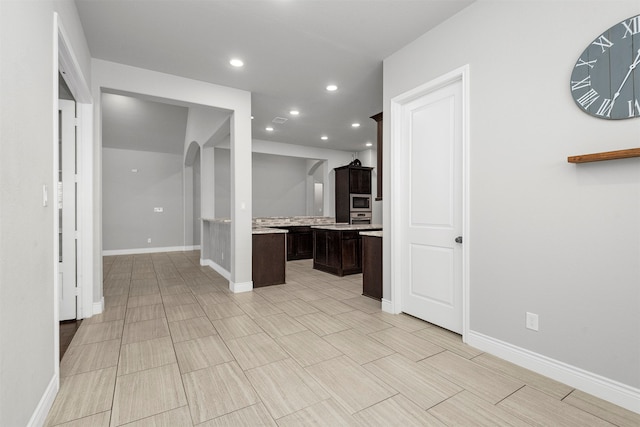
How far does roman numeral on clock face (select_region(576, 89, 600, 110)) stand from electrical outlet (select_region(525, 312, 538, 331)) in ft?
4.61

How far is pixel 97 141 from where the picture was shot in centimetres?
340

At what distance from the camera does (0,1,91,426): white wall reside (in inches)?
48.4

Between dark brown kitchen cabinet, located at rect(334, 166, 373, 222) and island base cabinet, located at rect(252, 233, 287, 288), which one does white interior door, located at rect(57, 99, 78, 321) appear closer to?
island base cabinet, located at rect(252, 233, 287, 288)

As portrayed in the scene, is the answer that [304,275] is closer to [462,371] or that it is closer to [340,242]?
[340,242]

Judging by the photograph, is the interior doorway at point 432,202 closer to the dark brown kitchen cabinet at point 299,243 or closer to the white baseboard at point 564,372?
the white baseboard at point 564,372

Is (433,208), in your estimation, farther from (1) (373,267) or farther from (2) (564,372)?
(2) (564,372)

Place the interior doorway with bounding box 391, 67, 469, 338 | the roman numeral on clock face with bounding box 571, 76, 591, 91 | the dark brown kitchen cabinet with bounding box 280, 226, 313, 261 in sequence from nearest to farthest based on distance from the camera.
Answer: the roman numeral on clock face with bounding box 571, 76, 591, 91, the interior doorway with bounding box 391, 67, 469, 338, the dark brown kitchen cabinet with bounding box 280, 226, 313, 261

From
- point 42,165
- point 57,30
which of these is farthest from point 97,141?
point 42,165

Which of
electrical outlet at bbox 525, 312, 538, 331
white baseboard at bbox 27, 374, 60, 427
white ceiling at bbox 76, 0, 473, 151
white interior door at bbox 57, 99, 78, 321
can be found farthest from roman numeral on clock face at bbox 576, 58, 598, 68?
white interior door at bbox 57, 99, 78, 321

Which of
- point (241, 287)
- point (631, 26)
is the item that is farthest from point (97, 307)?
point (631, 26)

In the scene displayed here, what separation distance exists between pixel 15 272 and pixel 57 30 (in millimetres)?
1608

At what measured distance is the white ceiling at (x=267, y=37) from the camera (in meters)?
2.55

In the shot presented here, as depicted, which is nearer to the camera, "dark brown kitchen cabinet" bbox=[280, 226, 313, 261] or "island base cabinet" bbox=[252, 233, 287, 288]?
"island base cabinet" bbox=[252, 233, 287, 288]

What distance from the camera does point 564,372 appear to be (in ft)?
6.40
